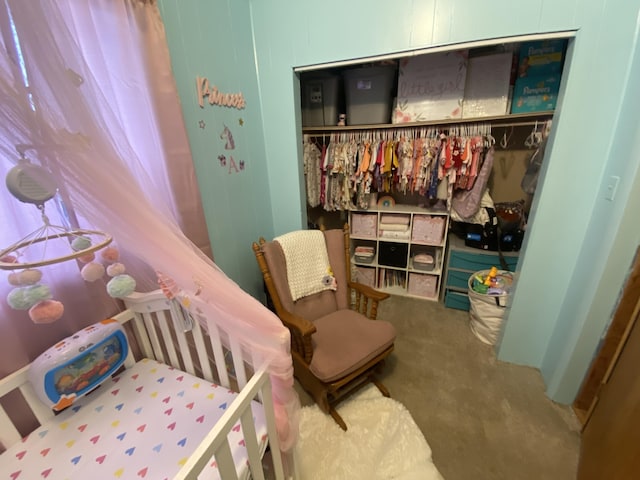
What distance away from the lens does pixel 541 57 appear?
1.95m

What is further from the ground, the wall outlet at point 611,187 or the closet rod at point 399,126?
the closet rod at point 399,126

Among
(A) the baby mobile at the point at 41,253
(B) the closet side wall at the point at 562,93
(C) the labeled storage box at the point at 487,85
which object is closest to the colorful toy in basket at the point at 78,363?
(A) the baby mobile at the point at 41,253

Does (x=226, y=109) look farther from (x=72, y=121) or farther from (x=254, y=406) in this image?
(x=254, y=406)

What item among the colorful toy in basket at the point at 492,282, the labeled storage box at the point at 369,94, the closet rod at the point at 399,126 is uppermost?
the labeled storage box at the point at 369,94

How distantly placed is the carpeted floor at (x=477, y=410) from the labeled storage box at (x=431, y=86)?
1.85 m

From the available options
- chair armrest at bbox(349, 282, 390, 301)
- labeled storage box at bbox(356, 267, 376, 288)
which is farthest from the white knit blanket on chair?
labeled storage box at bbox(356, 267, 376, 288)

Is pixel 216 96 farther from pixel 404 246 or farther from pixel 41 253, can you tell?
pixel 404 246

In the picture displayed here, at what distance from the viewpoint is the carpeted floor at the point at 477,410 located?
139cm

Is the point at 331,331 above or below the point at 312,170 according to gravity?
below

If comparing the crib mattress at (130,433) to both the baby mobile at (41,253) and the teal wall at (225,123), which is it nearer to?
the baby mobile at (41,253)

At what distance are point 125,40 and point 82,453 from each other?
1.49m

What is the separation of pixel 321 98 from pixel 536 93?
1.68 meters

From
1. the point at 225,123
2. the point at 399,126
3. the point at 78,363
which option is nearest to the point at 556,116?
the point at 399,126

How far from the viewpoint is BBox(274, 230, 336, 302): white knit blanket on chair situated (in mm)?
1839
